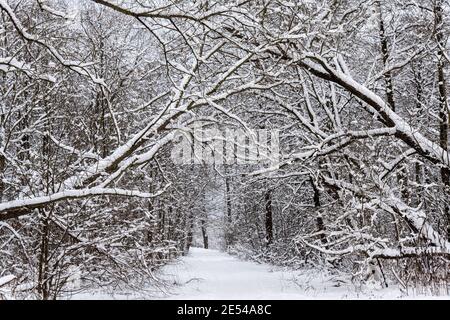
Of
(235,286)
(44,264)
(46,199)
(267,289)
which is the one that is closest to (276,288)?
(267,289)

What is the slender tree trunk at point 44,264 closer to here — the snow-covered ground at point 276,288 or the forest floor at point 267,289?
the forest floor at point 267,289

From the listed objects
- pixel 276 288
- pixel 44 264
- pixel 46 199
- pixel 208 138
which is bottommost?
pixel 276 288

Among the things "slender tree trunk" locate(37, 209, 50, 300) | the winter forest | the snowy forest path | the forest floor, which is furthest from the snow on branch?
the snowy forest path

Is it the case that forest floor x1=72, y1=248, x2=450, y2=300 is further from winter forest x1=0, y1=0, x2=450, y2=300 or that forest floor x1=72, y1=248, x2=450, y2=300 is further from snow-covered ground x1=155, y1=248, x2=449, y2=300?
winter forest x1=0, y1=0, x2=450, y2=300

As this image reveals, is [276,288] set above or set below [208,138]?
below

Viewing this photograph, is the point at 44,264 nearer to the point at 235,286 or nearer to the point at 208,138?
the point at 208,138

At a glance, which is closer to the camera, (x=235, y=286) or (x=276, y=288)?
(x=276, y=288)

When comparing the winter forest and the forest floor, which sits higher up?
the winter forest

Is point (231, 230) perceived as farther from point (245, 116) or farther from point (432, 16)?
point (432, 16)

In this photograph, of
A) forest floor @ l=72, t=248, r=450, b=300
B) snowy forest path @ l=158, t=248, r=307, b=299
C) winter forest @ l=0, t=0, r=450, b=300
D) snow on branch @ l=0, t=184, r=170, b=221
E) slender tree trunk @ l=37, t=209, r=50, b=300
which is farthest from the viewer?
snowy forest path @ l=158, t=248, r=307, b=299

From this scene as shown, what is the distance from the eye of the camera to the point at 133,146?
26.3ft

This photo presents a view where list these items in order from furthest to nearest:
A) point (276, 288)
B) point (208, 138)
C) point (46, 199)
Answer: point (276, 288), point (208, 138), point (46, 199)

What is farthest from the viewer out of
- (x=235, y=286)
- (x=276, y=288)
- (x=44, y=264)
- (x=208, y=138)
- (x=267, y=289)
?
(x=235, y=286)
